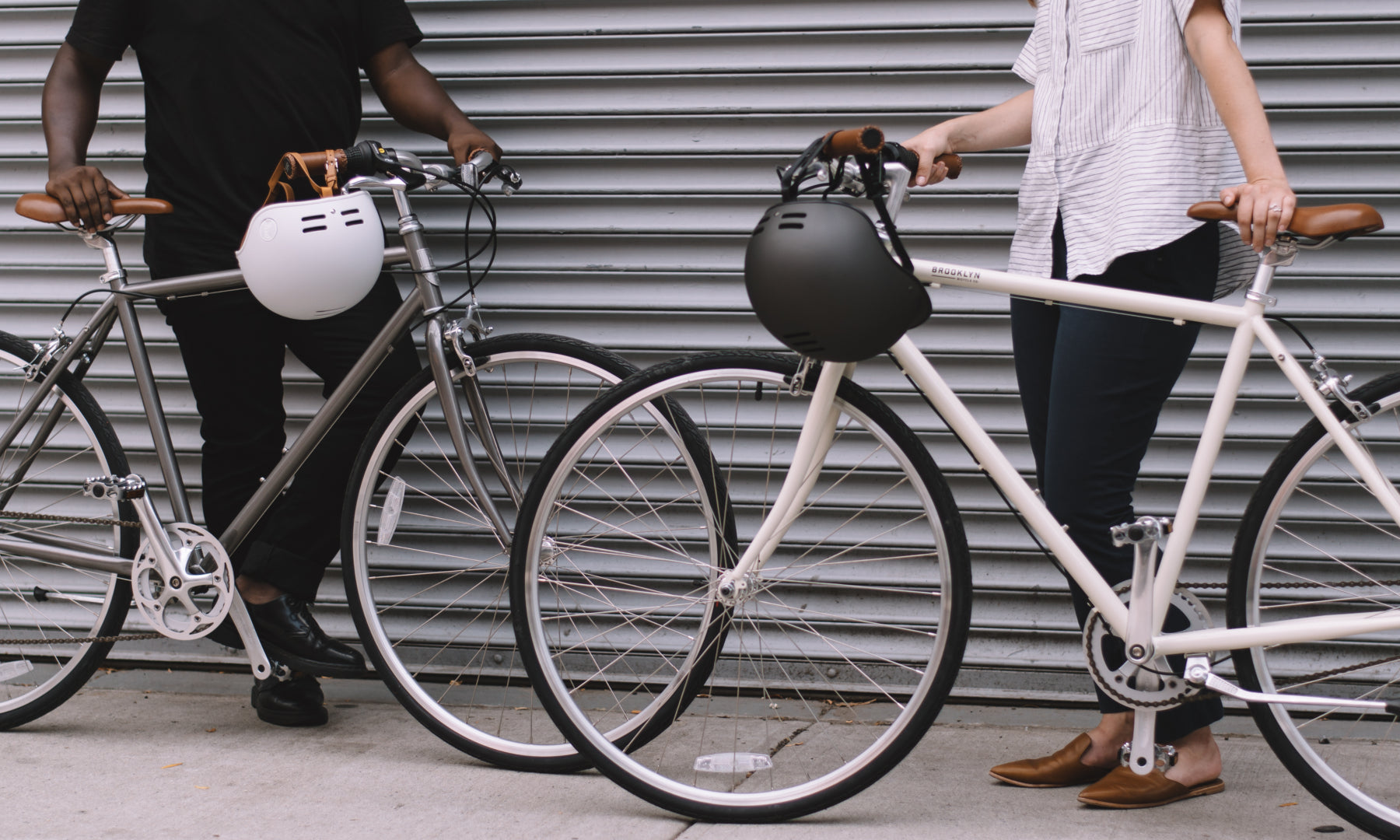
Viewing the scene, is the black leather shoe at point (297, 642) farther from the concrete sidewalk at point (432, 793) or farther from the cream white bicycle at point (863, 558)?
the cream white bicycle at point (863, 558)

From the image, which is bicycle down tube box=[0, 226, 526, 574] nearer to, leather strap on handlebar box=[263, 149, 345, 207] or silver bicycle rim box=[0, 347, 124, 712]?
leather strap on handlebar box=[263, 149, 345, 207]

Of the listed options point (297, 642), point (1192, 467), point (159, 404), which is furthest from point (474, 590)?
point (1192, 467)

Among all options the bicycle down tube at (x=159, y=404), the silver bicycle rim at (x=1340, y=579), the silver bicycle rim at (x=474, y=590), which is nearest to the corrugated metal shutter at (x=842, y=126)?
the silver bicycle rim at (x=1340, y=579)

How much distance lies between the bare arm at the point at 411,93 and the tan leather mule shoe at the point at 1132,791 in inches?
89.0

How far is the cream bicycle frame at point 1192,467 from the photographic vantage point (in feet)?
7.54

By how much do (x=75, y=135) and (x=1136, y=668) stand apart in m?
3.02

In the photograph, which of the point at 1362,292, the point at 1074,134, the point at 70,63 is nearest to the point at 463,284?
the point at 70,63

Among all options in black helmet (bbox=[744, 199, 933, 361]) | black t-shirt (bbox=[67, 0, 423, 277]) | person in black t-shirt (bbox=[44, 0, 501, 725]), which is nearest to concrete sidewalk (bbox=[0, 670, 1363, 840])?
person in black t-shirt (bbox=[44, 0, 501, 725])

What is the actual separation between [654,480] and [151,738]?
1573mm

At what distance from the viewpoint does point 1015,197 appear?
3.32 m

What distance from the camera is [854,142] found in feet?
7.27

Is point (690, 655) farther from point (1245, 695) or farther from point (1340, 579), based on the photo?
point (1340, 579)

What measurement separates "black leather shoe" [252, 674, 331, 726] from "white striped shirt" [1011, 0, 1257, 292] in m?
2.25

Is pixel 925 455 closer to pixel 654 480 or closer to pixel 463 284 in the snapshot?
pixel 654 480
